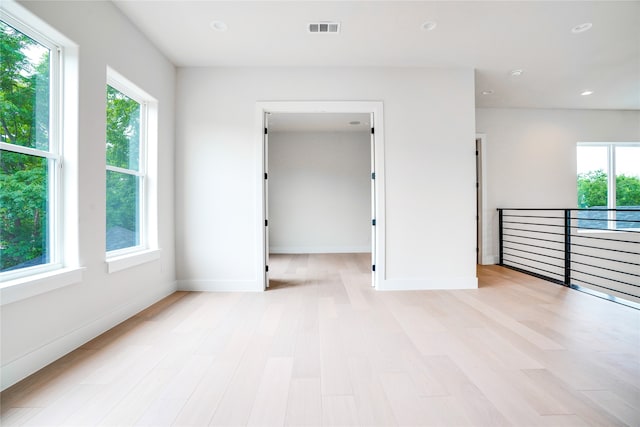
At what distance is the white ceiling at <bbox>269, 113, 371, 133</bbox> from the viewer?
18.0 ft

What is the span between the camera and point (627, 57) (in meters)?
3.54

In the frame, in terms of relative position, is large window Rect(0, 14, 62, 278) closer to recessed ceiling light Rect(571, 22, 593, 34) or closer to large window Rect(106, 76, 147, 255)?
large window Rect(106, 76, 147, 255)

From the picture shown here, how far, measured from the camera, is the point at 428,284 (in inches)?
146

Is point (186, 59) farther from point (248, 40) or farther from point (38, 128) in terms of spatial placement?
point (38, 128)

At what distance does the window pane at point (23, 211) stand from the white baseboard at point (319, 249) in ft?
15.9

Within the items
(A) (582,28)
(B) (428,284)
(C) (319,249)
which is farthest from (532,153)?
(C) (319,249)

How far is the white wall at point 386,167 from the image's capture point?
3689 millimetres

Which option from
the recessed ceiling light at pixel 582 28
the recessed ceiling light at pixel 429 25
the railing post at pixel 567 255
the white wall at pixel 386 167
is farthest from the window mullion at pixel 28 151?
the railing post at pixel 567 255

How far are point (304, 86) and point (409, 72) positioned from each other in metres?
1.29

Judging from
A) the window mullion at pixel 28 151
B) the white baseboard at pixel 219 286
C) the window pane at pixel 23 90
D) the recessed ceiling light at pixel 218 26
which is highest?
the recessed ceiling light at pixel 218 26

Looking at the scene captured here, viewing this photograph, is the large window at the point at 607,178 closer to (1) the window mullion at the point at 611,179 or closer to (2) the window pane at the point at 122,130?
(1) the window mullion at the point at 611,179

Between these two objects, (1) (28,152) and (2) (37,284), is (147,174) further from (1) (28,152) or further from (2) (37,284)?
(2) (37,284)

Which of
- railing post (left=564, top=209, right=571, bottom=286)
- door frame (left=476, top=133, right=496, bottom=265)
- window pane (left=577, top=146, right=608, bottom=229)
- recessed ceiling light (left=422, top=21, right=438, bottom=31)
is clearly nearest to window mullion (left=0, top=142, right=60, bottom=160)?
recessed ceiling light (left=422, top=21, right=438, bottom=31)

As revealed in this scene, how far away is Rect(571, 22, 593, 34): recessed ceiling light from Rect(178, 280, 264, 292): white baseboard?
4.19 meters
